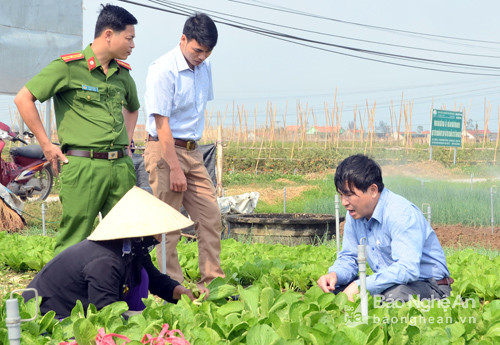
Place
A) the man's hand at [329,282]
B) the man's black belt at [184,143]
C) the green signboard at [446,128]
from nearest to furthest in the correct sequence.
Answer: the man's hand at [329,282]
the man's black belt at [184,143]
the green signboard at [446,128]

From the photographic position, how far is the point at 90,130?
3795 millimetres

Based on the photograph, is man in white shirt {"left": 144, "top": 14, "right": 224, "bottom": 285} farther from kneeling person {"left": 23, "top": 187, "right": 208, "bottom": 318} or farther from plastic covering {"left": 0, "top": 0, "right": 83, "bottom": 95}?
plastic covering {"left": 0, "top": 0, "right": 83, "bottom": 95}

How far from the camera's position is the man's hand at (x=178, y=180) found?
4176 mm

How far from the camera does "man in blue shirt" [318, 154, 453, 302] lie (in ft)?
10.2

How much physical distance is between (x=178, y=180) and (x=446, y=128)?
21.1 meters

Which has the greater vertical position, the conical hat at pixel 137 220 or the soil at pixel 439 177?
the conical hat at pixel 137 220

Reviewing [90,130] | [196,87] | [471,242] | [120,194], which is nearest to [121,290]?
[120,194]

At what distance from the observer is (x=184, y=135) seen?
4.35 metres

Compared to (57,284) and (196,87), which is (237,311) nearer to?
(57,284)

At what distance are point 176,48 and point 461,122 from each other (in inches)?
854

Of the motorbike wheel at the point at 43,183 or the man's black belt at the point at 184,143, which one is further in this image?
the motorbike wheel at the point at 43,183

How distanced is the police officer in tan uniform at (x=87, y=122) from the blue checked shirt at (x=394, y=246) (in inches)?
56.5

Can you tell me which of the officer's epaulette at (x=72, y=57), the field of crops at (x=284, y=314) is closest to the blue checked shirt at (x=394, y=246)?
the field of crops at (x=284, y=314)

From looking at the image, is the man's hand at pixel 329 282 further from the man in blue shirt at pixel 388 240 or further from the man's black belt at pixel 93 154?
the man's black belt at pixel 93 154
